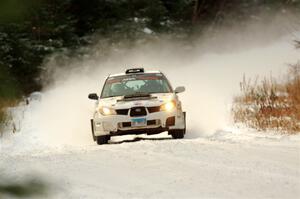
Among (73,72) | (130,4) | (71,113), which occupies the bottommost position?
(71,113)

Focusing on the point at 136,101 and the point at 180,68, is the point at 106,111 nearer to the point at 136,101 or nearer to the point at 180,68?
the point at 136,101

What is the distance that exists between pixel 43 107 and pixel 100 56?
12588mm

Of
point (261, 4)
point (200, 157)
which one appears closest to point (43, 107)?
point (200, 157)

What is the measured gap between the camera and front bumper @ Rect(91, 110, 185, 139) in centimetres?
1373

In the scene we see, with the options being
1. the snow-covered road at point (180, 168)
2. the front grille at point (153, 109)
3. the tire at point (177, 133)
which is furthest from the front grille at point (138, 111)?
the snow-covered road at point (180, 168)

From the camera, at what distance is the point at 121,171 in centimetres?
857

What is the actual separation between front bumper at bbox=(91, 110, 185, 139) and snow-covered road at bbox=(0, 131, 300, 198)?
85.2 inches

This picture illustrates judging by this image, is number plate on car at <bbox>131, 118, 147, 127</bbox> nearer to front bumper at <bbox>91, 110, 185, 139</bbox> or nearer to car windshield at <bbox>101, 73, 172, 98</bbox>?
front bumper at <bbox>91, 110, 185, 139</bbox>

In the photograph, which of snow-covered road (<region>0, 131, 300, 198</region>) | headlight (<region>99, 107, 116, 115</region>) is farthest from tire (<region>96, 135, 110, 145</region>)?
snow-covered road (<region>0, 131, 300, 198</region>)

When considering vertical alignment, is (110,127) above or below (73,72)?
below

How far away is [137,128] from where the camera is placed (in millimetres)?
13727

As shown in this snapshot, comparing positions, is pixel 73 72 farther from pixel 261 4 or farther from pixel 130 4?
pixel 261 4

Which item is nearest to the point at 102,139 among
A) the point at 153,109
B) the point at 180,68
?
the point at 153,109

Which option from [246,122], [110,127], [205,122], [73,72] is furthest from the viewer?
[73,72]
